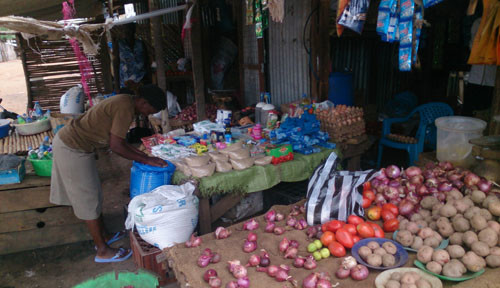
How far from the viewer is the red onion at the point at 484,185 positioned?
8.25 ft

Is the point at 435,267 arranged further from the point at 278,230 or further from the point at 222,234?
the point at 222,234

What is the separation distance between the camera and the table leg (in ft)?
11.6

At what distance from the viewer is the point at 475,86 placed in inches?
244

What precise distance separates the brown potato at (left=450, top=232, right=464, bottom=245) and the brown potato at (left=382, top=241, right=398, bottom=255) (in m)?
0.34

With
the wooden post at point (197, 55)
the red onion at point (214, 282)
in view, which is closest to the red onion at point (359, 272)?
the red onion at point (214, 282)

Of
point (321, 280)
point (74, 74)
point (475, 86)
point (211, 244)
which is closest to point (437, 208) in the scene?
point (321, 280)

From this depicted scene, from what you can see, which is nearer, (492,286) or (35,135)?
(492,286)

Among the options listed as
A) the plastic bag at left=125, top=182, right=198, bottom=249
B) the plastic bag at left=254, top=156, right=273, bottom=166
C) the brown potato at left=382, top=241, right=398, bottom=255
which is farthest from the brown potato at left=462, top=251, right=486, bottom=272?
the plastic bag at left=125, top=182, right=198, bottom=249

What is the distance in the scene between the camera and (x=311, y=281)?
1.96 m

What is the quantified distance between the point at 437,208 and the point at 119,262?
10.4 feet

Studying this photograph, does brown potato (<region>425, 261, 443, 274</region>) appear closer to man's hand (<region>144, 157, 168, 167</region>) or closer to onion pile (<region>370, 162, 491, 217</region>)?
onion pile (<region>370, 162, 491, 217</region>)

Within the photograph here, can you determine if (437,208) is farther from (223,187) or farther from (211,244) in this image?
(223,187)

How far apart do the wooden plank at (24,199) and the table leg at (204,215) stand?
1.80 m

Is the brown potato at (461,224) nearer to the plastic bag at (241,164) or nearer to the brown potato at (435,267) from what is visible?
the brown potato at (435,267)
